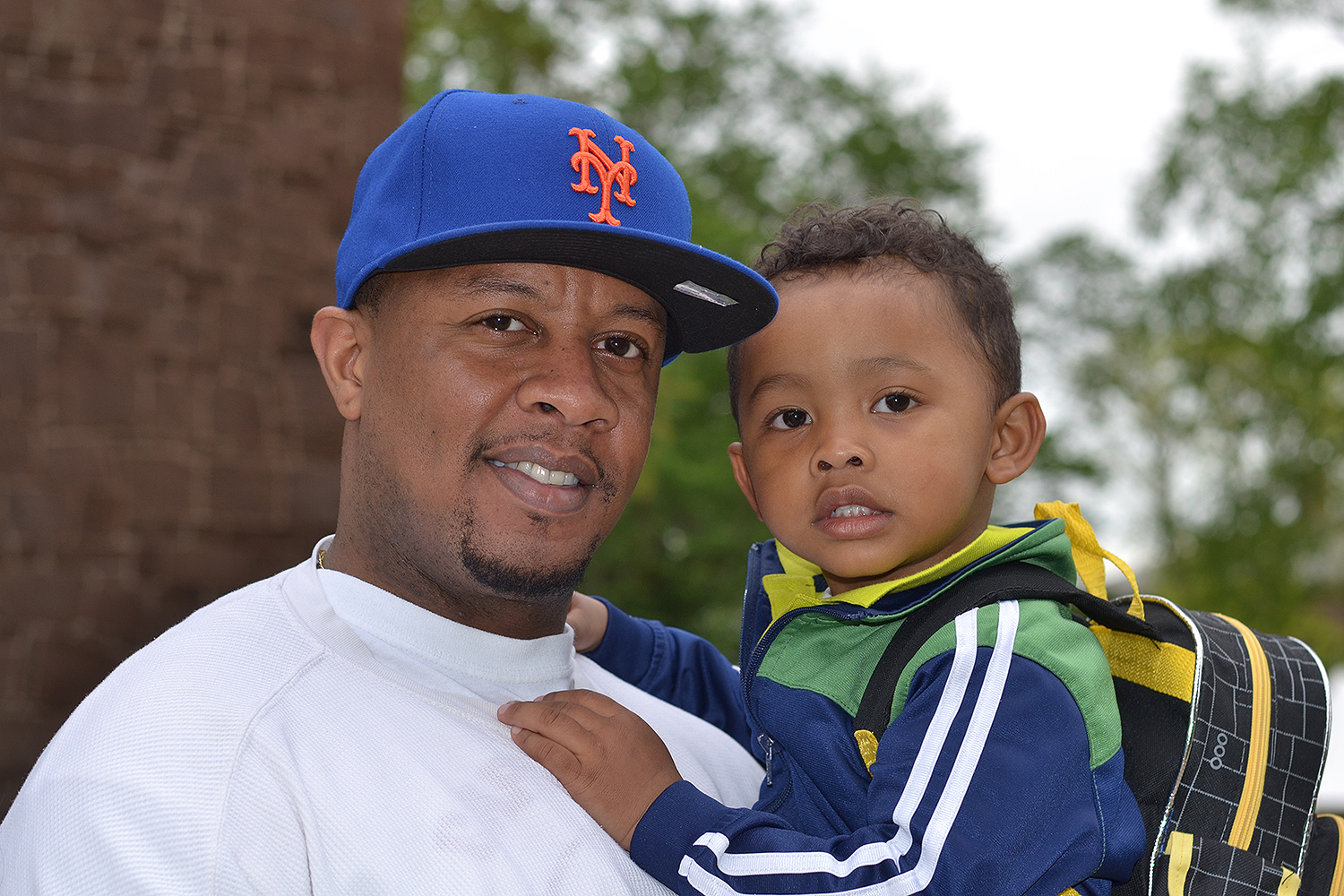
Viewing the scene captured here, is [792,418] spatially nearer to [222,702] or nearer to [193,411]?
[222,702]

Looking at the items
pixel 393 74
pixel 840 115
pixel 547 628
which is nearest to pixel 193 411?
pixel 393 74

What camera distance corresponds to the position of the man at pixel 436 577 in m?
1.40

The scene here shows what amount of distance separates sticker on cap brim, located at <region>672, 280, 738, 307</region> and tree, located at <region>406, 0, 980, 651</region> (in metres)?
10.0

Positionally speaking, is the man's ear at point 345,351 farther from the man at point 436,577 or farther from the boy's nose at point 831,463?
the boy's nose at point 831,463

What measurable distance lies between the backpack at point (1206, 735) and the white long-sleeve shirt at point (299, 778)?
0.57 m

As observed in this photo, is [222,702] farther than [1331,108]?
No

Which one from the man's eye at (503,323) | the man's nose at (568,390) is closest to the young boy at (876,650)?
the man's nose at (568,390)

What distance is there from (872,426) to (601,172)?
638 millimetres

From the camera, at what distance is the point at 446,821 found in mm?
1481

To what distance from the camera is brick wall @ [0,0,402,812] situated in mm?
4398

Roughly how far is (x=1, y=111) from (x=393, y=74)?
5.41 feet

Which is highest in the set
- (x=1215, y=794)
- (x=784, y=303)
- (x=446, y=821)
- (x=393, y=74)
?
(x=393, y=74)

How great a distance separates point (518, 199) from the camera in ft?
5.59

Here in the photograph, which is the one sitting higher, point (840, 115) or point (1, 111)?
point (840, 115)
